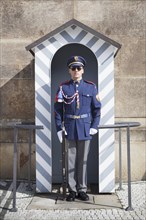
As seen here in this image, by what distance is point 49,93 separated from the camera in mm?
5430

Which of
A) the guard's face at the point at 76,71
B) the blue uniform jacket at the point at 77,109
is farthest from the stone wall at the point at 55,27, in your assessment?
the guard's face at the point at 76,71

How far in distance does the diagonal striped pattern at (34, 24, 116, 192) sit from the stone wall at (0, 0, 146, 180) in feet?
2.66

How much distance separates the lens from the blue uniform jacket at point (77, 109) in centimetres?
515

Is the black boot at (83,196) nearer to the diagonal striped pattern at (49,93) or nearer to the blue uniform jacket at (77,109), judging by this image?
the diagonal striped pattern at (49,93)

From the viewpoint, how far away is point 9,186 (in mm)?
5895

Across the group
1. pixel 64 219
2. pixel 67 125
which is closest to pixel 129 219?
pixel 64 219

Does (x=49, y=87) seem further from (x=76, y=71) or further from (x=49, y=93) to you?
(x=76, y=71)

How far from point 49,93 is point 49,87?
8cm

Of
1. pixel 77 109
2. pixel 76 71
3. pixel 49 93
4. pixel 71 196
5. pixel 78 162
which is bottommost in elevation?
pixel 71 196

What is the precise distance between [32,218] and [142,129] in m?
2.45

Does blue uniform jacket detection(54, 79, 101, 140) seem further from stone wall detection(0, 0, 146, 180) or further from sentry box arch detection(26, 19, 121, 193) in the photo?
stone wall detection(0, 0, 146, 180)

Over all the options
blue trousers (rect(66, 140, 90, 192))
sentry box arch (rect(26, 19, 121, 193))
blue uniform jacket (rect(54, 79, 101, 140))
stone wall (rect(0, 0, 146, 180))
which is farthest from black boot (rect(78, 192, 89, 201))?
stone wall (rect(0, 0, 146, 180))

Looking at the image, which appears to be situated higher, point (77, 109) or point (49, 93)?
point (49, 93)

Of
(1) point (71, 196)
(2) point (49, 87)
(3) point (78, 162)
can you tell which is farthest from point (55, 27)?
(1) point (71, 196)
